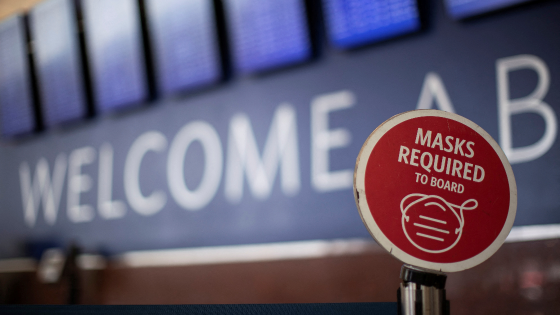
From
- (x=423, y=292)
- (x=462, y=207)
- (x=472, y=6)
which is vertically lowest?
(x=423, y=292)

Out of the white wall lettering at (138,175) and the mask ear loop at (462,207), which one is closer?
the mask ear loop at (462,207)

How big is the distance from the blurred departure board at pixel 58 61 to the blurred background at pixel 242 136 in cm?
1

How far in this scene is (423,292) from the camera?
1.99ft

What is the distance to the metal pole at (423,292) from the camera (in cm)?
61

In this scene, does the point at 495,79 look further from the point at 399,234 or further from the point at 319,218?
the point at 399,234

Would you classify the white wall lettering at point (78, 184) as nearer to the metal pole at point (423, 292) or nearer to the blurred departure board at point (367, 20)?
the blurred departure board at point (367, 20)

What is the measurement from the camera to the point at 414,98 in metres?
1.68

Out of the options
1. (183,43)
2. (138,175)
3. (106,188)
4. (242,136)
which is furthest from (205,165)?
(106,188)

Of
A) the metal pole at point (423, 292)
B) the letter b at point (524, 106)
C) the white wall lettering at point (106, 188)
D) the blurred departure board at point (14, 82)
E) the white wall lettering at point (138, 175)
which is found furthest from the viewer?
the blurred departure board at point (14, 82)

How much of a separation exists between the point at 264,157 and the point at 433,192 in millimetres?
1405

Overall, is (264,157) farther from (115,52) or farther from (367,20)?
(115,52)

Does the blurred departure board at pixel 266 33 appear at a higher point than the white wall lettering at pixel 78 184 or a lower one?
higher

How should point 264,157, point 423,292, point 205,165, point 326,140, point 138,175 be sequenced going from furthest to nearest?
point 138,175, point 205,165, point 264,157, point 326,140, point 423,292

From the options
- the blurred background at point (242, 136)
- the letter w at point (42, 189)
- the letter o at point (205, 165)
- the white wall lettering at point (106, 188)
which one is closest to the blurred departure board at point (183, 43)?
the blurred background at point (242, 136)
